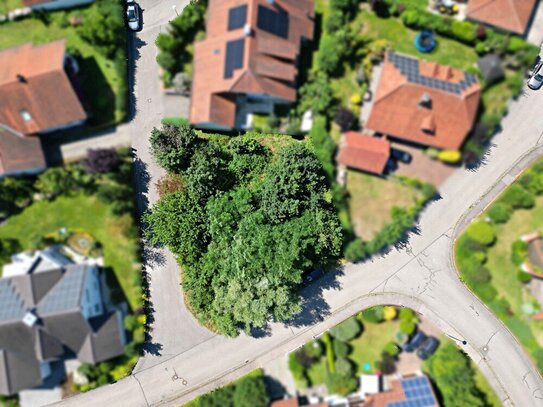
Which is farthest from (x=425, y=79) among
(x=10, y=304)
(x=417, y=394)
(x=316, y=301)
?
(x=10, y=304)

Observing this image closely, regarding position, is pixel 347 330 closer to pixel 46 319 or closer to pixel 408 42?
pixel 46 319

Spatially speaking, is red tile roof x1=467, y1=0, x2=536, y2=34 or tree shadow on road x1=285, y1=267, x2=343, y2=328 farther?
tree shadow on road x1=285, y1=267, x2=343, y2=328

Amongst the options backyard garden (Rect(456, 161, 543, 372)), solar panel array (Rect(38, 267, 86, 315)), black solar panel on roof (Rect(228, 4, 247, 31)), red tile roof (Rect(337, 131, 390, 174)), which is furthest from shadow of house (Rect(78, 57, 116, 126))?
backyard garden (Rect(456, 161, 543, 372))

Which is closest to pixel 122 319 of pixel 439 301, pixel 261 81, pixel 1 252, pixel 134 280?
pixel 134 280

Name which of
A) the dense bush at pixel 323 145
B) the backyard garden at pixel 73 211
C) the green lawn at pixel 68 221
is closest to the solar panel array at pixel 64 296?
the backyard garden at pixel 73 211

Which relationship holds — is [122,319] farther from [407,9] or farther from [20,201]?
[407,9]

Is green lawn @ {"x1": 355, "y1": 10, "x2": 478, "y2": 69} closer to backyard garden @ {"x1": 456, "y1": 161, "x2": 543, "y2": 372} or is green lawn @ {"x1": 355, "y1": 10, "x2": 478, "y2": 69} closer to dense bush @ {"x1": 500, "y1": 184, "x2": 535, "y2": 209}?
dense bush @ {"x1": 500, "y1": 184, "x2": 535, "y2": 209}
